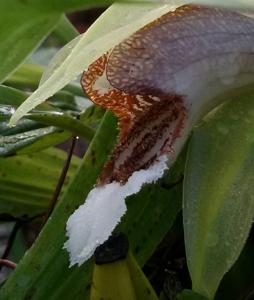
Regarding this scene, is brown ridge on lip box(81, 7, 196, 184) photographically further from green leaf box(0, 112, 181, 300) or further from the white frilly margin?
green leaf box(0, 112, 181, 300)

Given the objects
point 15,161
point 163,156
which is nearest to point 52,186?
point 15,161

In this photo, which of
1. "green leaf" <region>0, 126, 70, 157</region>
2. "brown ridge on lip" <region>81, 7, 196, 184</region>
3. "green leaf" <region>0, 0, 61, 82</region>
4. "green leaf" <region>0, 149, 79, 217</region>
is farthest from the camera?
"green leaf" <region>0, 149, 79, 217</region>

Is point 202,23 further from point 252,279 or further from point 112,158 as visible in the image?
point 252,279

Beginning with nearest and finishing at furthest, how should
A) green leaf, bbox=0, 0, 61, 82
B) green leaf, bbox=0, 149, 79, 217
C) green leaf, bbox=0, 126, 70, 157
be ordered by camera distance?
green leaf, bbox=0, 0, 61, 82, green leaf, bbox=0, 126, 70, 157, green leaf, bbox=0, 149, 79, 217

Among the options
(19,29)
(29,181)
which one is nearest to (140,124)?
(19,29)

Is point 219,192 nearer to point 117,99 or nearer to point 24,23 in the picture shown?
point 117,99

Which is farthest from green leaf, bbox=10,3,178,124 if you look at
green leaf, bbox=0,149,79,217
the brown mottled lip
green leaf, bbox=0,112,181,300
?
green leaf, bbox=0,149,79,217
